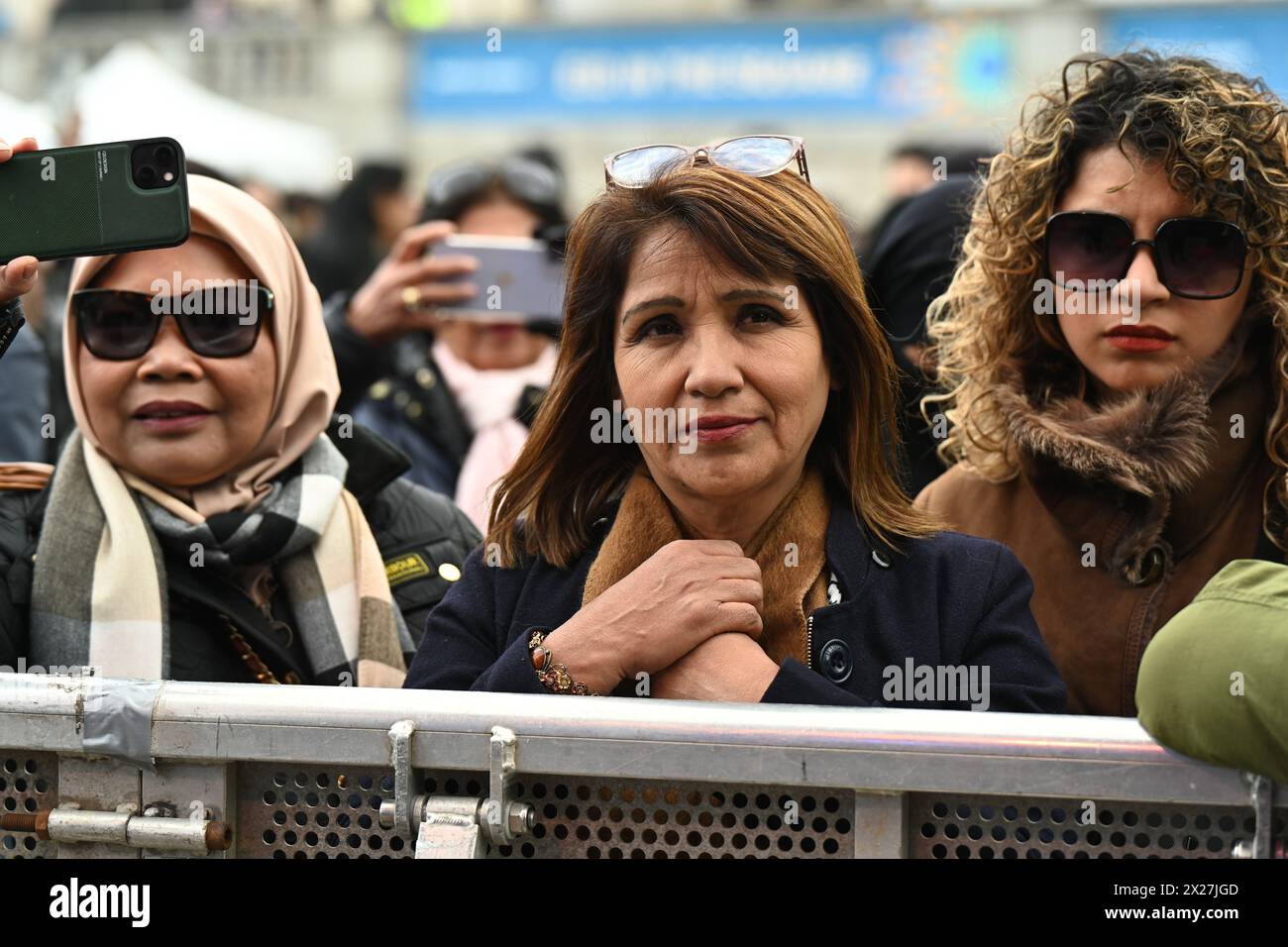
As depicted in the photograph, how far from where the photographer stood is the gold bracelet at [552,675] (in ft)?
8.14

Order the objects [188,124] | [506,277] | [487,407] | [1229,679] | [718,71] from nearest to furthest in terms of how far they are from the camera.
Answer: [1229,679] < [506,277] < [487,407] < [188,124] < [718,71]

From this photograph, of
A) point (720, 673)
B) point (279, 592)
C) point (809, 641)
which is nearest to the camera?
point (720, 673)

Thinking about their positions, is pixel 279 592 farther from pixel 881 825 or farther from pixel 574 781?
pixel 881 825

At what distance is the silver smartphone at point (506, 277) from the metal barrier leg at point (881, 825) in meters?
3.36

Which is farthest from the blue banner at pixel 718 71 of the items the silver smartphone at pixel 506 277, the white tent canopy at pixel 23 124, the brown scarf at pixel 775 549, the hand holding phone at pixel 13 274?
the hand holding phone at pixel 13 274

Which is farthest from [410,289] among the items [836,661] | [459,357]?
[836,661]

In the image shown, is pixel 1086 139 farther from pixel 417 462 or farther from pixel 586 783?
pixel 417 462

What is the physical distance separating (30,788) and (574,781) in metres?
0.73

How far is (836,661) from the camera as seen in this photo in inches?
102

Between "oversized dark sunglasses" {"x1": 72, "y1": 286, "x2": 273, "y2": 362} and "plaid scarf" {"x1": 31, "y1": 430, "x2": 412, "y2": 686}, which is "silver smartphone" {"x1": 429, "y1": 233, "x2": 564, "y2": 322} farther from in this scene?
"oversized dark sunglasses" {"x1": 72, "y1": 286, "x2": 273, "y2": 362}

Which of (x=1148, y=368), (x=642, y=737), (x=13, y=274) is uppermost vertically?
(x=13, y=274)

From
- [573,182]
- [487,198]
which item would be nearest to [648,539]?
[487,198]

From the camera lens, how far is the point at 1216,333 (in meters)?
3.09

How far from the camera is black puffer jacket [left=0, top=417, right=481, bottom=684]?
3115mm
